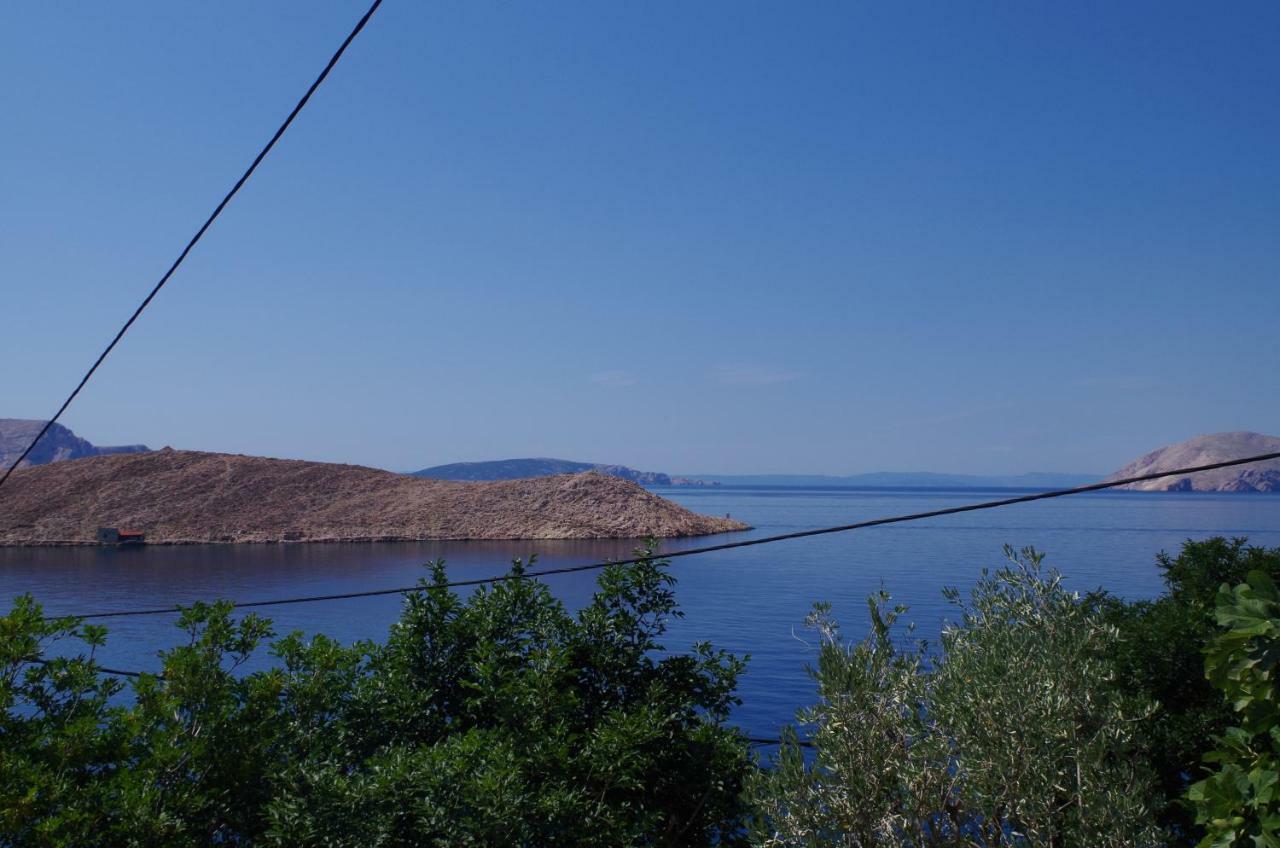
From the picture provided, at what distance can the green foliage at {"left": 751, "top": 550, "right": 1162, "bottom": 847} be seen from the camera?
5.20m

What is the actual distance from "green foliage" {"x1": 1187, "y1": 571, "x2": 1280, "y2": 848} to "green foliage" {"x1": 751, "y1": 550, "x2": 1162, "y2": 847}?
6.40 feet

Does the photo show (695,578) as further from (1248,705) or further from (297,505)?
(1248,705)

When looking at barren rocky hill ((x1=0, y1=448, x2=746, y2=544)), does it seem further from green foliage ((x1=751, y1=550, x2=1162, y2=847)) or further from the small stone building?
green foliage ((x1=751, y1=550, x2=1162, y2=847))

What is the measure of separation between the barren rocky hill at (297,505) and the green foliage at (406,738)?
4410 centimetres

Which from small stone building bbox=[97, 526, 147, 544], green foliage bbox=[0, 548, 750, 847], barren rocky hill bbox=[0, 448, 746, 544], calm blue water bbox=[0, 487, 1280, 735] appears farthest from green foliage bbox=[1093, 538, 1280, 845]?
small stone building bbox=[97, 526, 147, 544]

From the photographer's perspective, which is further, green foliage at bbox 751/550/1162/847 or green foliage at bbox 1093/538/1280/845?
green foliage at bbox 1093/538/1280/845

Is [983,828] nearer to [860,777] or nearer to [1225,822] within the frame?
[860,777]

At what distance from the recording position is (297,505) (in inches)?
2212

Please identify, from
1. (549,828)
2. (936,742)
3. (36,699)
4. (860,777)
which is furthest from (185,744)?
(936,742)

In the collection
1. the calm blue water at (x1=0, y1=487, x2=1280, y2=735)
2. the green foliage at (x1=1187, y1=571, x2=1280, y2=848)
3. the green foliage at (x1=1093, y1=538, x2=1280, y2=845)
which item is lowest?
the calm blue water at (x1=0, y1=487, x2=1280, y2=735)

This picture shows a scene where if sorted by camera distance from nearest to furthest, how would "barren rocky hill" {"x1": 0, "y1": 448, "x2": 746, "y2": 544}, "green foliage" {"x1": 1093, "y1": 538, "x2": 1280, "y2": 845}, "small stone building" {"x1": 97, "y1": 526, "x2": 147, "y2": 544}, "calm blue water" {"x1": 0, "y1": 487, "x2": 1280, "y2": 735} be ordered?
1. "green foliage" {"x1": 1093, "y1": 538, "x2": 1280, "y2": 845}
2. "calm blue water" {"x1": 0, "y1": 487, "x2": 1280, "y2": 735}
3. "small stone building" {"x1": 97, "y1": 526, "x2": 147, "y2": 544}
4. "barren rocky hill" {"x1": 0, "y1": 448, "x2": 746, "y2": 544}

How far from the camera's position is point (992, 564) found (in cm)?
3928

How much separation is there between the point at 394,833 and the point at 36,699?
3.01 meters

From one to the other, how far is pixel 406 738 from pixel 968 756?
4.30 m
